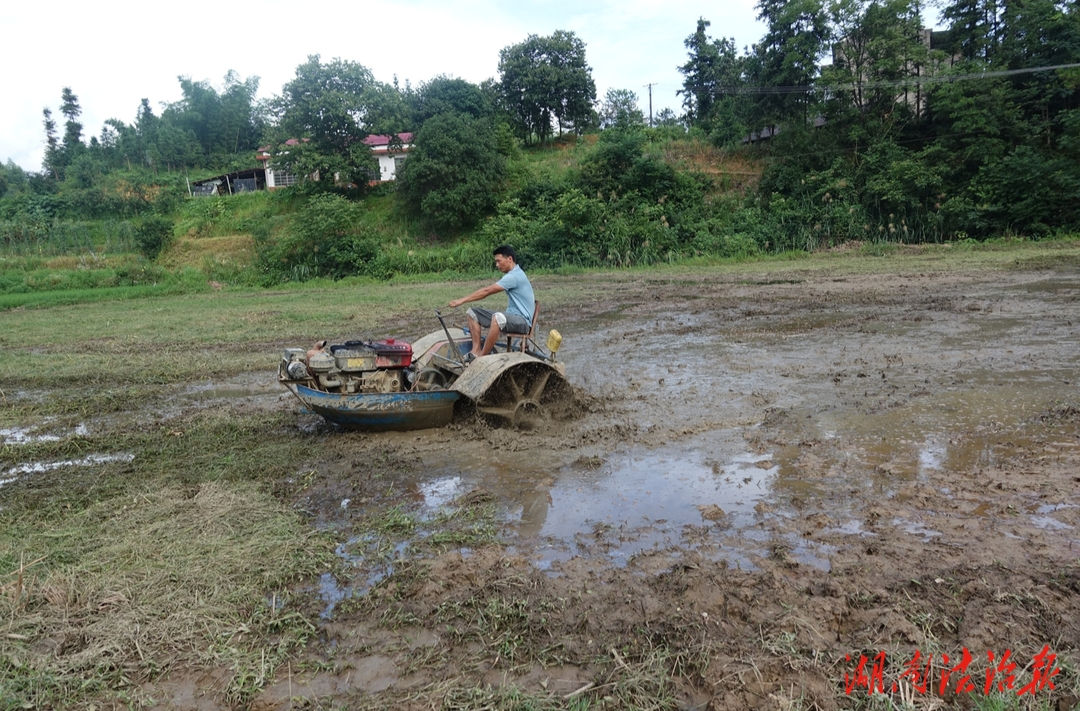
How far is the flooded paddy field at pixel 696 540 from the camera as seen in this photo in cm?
304

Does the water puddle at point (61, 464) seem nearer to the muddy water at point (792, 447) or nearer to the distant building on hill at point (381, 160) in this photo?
the muddy water at point (792, 447)

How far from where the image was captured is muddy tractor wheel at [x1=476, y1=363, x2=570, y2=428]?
6859 mm

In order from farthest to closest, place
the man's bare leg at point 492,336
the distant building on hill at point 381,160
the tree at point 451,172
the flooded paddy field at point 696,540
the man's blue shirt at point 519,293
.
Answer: the distant building on hill at point 381,160 < the tree at point 451,172 < the man's blue shirt at point 519,293 < the man's bare leg at point 492,336 < the flooded paddy field at point 696,540

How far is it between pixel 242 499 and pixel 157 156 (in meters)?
55.4

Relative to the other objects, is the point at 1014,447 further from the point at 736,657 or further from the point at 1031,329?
the point at 1031,329

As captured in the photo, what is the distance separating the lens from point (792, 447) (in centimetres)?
611

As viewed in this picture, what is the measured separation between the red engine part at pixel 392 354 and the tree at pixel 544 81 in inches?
1544

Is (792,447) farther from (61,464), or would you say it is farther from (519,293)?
(61,464)

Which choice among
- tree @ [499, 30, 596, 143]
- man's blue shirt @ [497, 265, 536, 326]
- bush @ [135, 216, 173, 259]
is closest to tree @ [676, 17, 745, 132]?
tree @ [499, 30, 596, 143]

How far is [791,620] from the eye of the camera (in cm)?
336

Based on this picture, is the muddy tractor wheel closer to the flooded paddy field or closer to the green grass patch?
the flooded paddy field

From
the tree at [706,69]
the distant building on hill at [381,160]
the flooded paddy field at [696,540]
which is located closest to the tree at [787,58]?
the tree at [706,69]

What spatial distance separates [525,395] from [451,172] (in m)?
28.1

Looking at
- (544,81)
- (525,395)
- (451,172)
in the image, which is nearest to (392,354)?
(525,395)
